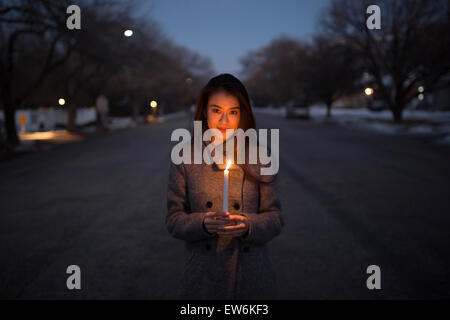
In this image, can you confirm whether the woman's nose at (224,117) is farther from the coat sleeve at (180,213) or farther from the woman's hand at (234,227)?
the woman's hand at (234,227)

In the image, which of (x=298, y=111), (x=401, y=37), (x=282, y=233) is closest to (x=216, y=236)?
(x=282, y=233)

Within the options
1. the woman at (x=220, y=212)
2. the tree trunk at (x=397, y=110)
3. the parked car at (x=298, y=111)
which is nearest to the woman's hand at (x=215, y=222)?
the woman at (x=220, y=212)

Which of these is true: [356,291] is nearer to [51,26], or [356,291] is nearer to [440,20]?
[51,26]

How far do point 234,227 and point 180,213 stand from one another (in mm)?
388

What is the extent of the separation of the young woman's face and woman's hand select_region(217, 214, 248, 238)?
17.5 inches

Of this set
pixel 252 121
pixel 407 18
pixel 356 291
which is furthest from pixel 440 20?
pixel 252 121

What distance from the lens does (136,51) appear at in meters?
21.1

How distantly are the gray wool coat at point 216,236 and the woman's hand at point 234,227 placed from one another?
177 millimetres

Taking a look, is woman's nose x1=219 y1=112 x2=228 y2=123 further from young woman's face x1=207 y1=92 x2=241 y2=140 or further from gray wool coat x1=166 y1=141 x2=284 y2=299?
gray wool coat x1=166 y1=141 x2=284 y2=299

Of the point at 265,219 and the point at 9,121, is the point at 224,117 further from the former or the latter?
the point at 9,121

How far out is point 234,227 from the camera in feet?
5.61

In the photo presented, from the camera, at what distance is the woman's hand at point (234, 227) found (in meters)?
1.69

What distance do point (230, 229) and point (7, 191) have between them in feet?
27.5

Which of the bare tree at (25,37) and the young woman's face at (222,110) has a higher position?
the bare tree at (25,37)
